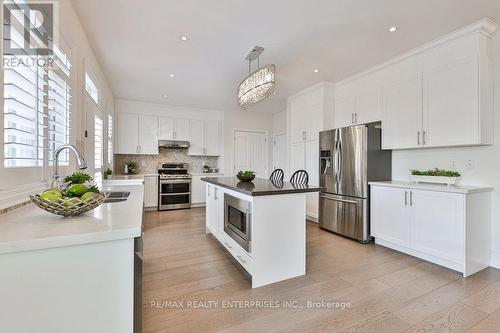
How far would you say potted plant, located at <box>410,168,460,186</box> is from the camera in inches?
107

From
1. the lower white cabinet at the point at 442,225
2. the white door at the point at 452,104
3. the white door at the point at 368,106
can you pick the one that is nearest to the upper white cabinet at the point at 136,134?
the white door at the point at 368,106

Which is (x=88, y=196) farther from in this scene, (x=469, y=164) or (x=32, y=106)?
(x=469, y=164)

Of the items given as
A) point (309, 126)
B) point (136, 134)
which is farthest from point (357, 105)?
point (136, 134)

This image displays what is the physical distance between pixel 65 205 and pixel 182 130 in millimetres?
5109

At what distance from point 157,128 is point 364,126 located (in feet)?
14.8

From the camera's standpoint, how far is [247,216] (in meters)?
2.25

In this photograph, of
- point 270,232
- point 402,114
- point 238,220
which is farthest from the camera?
point 402,114

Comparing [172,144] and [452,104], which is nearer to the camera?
[452,104]

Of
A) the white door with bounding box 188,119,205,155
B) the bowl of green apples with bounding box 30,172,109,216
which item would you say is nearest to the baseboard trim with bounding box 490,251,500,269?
the bowl of green apples with bounding box 30,172,109,216

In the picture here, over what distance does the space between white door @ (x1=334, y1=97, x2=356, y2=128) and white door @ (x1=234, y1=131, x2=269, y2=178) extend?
2815 millimetres

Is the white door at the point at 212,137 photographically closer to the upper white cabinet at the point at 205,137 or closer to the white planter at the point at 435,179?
the upper white cabinet at the point at 205,137

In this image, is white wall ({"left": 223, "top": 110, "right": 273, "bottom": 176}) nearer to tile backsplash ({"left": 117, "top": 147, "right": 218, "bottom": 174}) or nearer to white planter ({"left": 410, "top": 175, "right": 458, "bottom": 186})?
tile backsplash ({"left": 117, "top": 147, "right": 218, "bottom": 174})

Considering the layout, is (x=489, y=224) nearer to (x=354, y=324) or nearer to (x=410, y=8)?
(x=354, y=324)

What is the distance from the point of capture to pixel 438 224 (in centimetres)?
260
